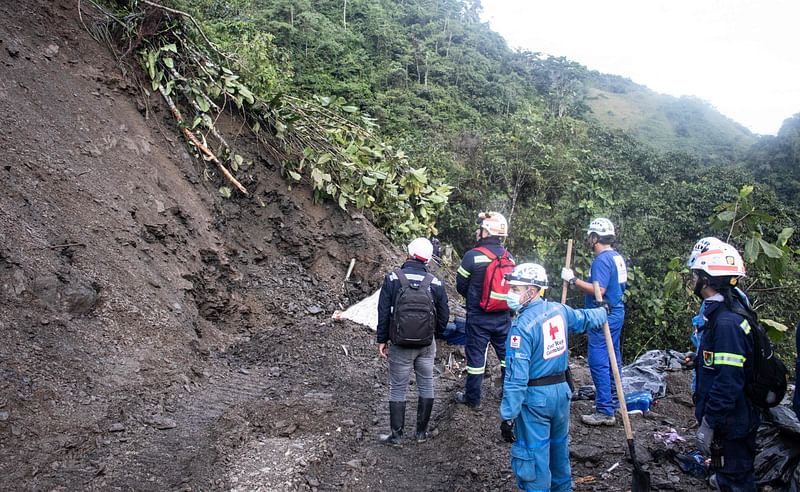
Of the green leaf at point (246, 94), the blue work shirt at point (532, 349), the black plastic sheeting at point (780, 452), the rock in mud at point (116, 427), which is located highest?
the green leaf at point (246, 94)

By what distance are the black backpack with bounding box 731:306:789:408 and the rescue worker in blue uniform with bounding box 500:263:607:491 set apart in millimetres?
1181

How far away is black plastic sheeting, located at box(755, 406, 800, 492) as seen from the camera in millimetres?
3871

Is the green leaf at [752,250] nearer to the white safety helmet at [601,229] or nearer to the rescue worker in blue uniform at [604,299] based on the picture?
the rescue worker in blue uniform at [604,299]

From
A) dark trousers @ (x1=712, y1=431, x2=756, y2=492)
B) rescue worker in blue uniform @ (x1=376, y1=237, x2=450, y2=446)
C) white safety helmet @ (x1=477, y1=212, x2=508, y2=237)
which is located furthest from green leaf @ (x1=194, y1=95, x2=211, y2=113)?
dark trousers @ (x1=712, y1=431, x2=756, y2=492)

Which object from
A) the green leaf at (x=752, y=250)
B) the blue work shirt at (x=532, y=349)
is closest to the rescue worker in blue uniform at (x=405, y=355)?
the blue work shirt at (x=532, y=349)

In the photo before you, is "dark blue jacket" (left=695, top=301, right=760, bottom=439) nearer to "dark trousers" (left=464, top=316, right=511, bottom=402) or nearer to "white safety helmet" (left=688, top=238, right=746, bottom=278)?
"white safety helmet" (left=688, top=238, right=746, bottom=278)

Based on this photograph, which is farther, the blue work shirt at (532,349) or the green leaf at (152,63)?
the green leaf at (152,63)

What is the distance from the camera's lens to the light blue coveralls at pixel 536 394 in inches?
145

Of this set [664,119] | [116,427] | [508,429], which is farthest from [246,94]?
[664,119]

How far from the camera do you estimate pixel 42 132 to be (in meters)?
6.26

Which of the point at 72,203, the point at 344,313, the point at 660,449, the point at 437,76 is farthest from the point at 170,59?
the point at 437,76

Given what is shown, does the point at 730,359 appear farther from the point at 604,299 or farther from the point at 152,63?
the point at 152,63

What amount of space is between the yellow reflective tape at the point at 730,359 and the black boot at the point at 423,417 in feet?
8.43

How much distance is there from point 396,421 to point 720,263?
3.05 metres
